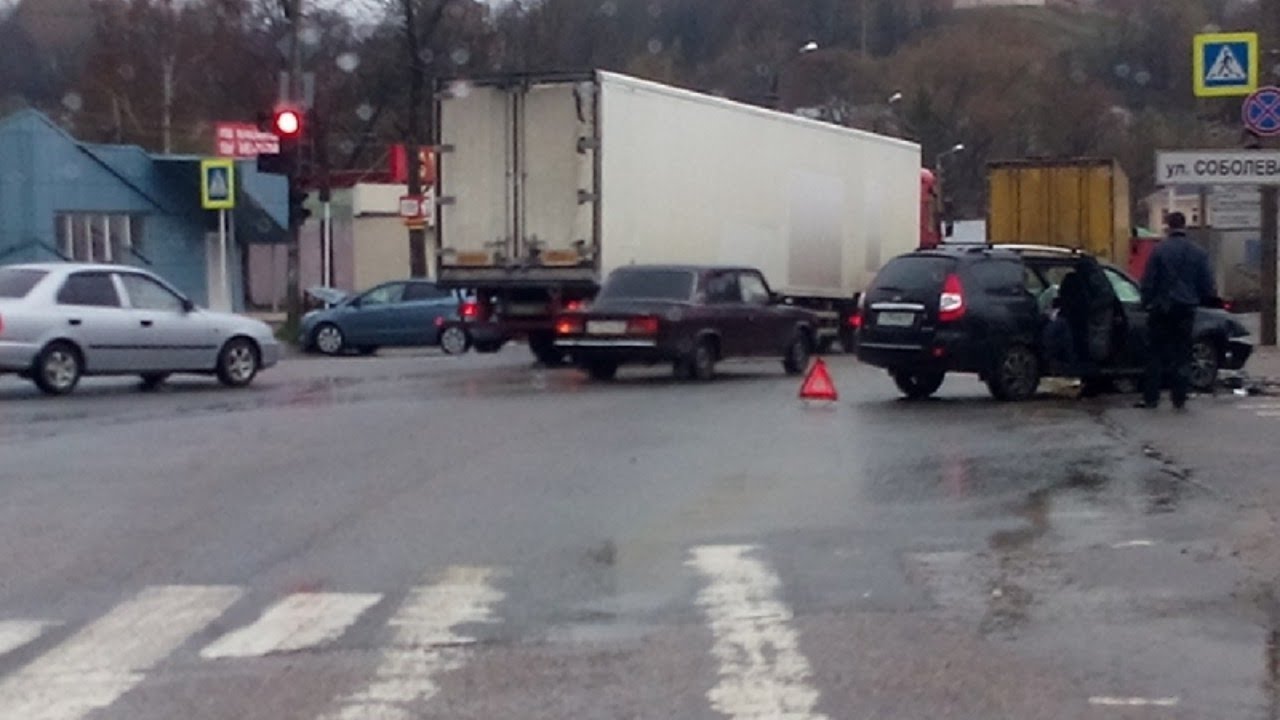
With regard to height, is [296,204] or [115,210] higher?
[115,210]

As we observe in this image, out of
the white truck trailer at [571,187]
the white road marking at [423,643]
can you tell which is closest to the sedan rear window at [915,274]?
the white truck trailer at [571,187]

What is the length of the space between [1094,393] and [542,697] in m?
15.2

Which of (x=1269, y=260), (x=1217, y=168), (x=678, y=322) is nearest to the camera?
(x=678, y=322)

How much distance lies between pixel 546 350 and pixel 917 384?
25.6 ft

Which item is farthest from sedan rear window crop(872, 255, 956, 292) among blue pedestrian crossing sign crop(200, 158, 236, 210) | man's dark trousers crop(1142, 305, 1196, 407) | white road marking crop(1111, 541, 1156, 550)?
blue pedestrian crossing sign crop(200, 158, 236, 210)

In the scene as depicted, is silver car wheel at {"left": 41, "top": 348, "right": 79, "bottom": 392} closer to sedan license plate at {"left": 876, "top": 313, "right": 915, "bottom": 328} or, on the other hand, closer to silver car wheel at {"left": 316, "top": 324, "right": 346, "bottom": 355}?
sedan license plate at {"left": 876, "top": 313, "right": 915, "bottom": 328}

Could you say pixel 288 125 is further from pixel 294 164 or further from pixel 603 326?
pixel 603 326

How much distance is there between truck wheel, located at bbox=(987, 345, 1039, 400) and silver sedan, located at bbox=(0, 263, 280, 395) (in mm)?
9069

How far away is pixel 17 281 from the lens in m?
22.4

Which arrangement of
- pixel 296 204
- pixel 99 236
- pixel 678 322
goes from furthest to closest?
pixel 99 236
pixel 296 204
pixel 678 322

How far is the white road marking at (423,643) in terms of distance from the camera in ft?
24.5

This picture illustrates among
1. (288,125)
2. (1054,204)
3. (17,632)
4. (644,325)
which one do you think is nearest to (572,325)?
(644,325)

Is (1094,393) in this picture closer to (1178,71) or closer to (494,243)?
(494,243)

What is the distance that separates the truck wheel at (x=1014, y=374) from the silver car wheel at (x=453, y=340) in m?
16.1
